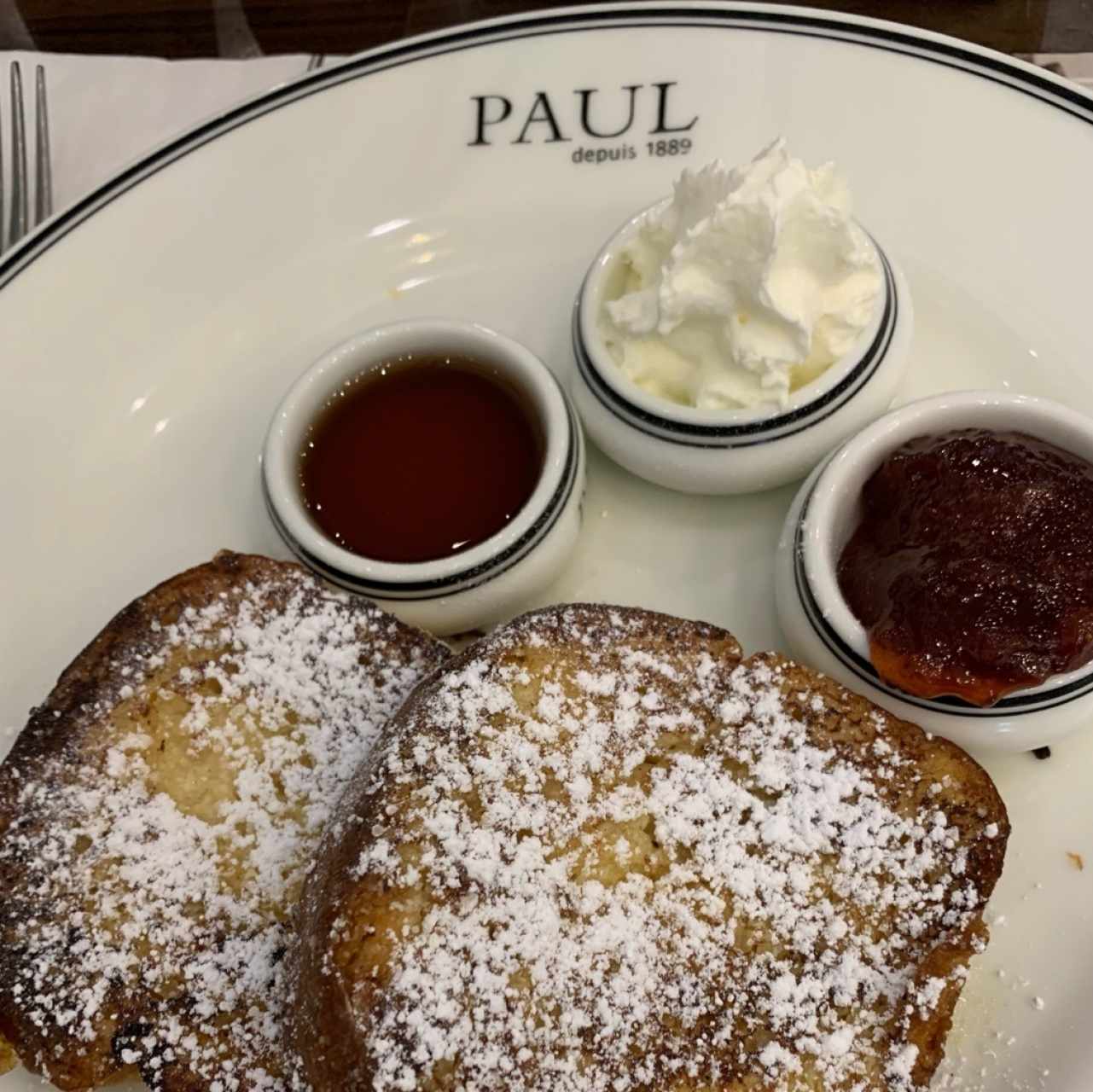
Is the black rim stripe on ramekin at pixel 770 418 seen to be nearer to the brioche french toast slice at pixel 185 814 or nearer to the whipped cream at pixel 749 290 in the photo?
the whipped cream at pixel 749 290

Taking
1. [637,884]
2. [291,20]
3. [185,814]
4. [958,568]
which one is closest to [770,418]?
[958,568]

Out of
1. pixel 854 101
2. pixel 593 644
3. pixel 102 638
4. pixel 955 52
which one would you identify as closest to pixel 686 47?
pixel 854 101

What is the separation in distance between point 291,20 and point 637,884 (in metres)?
2.72

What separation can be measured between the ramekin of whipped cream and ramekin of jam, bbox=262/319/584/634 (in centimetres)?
15

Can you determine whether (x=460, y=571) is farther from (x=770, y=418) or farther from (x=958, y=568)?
(x=958, y=568)

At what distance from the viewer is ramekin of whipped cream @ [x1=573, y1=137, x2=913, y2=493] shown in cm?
183

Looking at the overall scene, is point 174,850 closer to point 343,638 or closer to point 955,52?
point 343,638

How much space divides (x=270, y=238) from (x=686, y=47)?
1084 millimetres

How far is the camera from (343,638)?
5.84 ft

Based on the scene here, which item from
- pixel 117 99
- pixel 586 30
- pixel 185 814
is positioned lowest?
pixel 185 814

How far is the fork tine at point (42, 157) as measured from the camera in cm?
265

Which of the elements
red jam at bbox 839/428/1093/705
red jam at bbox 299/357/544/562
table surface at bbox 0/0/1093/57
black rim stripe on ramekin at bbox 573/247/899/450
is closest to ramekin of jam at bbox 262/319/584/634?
red jam at bbox 299/357/544/562

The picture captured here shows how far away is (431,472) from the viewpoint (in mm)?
2035

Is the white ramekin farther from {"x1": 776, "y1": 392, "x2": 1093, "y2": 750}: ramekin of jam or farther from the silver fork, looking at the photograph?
the silver fork
